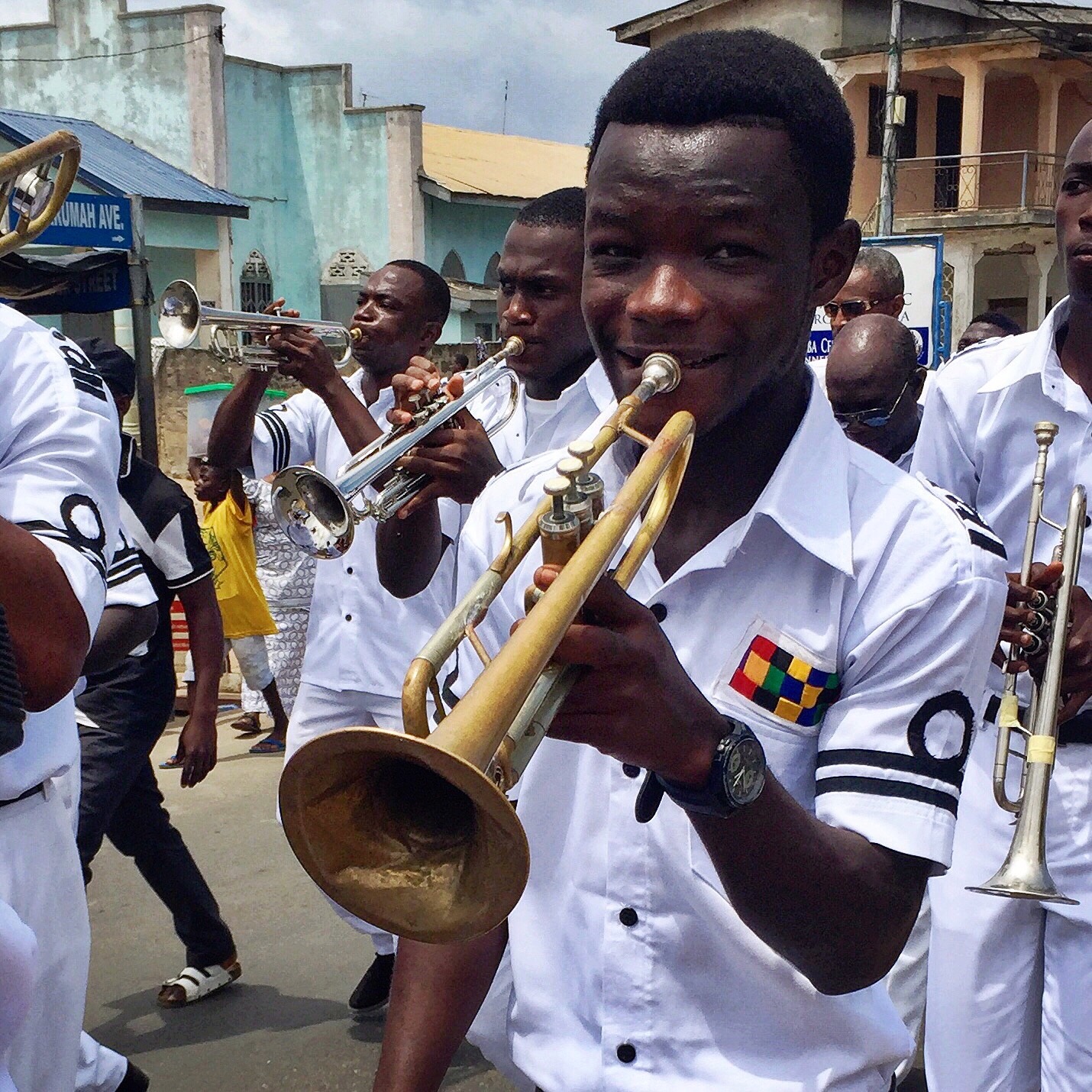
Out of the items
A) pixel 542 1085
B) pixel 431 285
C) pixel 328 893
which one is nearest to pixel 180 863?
pixel 431 285

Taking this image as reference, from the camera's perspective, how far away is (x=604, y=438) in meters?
1.47

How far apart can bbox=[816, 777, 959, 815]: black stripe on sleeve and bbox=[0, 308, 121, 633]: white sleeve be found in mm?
1162

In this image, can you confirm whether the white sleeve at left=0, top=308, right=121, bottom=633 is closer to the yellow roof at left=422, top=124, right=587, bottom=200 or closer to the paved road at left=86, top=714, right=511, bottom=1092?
the paved road at left=86, top=714, right=511, bottom=1092

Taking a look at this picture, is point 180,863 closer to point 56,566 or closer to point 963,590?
point 56,566

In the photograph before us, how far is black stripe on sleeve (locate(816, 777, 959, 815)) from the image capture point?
1.58 metres

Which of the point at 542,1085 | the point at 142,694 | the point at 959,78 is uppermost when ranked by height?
the point at 959,78

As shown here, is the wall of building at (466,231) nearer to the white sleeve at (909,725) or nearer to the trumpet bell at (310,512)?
the trumpet bell at (310,512)

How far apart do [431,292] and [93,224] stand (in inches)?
143

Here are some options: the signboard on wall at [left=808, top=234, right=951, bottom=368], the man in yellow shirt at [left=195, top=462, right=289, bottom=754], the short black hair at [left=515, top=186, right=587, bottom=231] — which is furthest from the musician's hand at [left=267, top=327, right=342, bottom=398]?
the signboard on wall at [left=808, top=234, right=951, bottom=368]

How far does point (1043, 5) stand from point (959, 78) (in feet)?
9.04

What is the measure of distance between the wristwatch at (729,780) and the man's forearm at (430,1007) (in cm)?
51

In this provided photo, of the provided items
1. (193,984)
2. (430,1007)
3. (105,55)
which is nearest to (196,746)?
(193,984)

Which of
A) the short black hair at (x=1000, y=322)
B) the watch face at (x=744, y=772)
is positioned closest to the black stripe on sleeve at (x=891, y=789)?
the watch face at (x=744, y=772)

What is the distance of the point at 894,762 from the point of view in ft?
5.21
